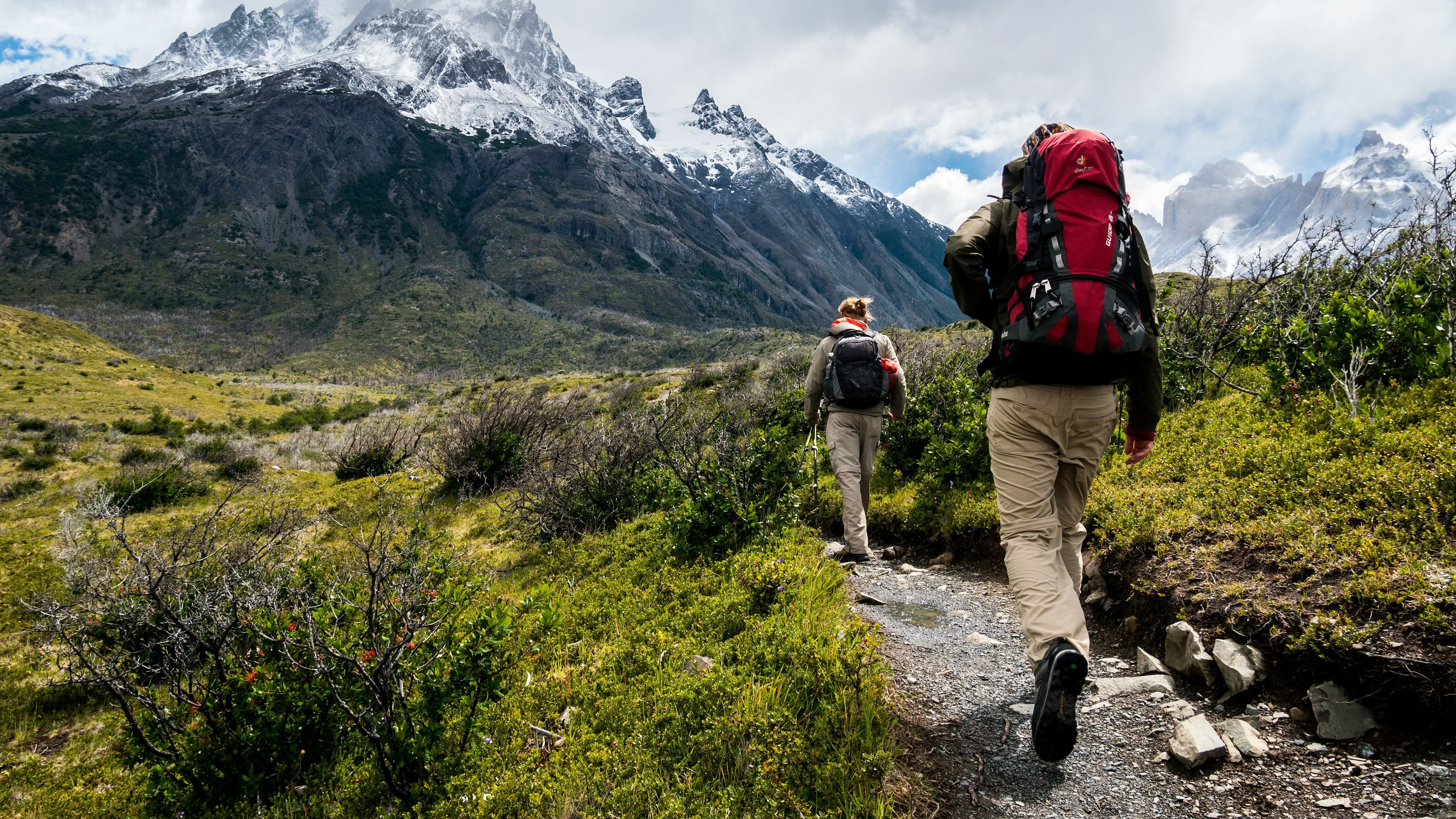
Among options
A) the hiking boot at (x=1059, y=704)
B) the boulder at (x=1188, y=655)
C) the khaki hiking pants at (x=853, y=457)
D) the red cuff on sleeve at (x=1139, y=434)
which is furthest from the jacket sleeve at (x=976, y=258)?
the khaki hiking pants at (x=853, y=457)

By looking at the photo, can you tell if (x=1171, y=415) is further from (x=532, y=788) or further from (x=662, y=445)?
(x=532, y=788)

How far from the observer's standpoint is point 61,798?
11.1ft

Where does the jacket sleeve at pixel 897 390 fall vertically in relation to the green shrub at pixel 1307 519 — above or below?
above

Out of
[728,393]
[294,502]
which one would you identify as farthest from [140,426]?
[728,393]

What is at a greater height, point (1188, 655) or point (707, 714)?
point (1188, 655)

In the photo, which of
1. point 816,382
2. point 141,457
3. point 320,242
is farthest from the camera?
point 320,242

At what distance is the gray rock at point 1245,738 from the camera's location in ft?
7.69

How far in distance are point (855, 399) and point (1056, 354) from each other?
104 inches

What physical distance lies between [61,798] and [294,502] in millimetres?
7092

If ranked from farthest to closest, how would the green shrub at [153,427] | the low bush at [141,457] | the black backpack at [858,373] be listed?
the green shrub at [153,427]
the low bush at [141,457]
the black backpack at [858,373]

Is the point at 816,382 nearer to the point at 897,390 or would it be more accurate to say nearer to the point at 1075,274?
the point at 897,390

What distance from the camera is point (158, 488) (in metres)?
10.1

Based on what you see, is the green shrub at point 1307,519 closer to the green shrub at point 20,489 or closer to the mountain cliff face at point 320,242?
the green shrub at point 20,489

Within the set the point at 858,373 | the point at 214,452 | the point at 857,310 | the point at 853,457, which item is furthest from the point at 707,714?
the point at 214,452
